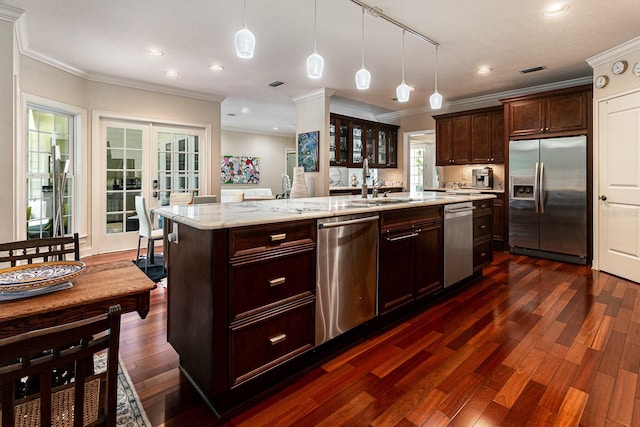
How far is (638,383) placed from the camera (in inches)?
71.9

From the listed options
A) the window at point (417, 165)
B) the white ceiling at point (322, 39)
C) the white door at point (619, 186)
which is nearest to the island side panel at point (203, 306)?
the white ceiling at point (322, 39)

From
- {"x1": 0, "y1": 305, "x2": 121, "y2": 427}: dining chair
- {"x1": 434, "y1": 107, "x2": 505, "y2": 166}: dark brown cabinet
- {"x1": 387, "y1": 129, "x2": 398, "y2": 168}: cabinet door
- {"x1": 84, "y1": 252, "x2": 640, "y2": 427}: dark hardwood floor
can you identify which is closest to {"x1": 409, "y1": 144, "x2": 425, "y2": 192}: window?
{"x1": 387, "y1": 129, "x2": 398, "y2": 168}: cabinet door

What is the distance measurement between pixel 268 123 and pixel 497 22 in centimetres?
631

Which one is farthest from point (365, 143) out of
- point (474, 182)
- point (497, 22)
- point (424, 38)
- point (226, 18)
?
point (226, 18)

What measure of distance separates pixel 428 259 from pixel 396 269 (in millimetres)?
480

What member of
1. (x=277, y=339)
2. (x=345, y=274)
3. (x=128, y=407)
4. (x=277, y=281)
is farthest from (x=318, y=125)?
(x=128, y=407)

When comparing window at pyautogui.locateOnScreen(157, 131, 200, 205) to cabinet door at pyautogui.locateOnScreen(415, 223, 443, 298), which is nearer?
cabinet door at pyautogui.locateOnScreen(415, 223, 443, 298)

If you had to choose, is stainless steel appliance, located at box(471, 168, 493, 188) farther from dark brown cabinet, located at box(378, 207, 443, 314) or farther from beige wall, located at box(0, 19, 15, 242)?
beige wall, located at box(0, 19, 15, 242)

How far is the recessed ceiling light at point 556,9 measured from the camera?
2844 millimetres

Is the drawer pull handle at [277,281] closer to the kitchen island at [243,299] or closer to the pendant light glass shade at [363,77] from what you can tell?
the kitchen island at [243,299]

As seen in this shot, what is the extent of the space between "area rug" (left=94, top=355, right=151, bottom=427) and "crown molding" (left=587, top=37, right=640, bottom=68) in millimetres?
5315

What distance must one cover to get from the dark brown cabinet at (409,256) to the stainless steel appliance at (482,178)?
3.23 m

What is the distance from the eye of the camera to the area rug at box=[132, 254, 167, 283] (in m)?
3.88

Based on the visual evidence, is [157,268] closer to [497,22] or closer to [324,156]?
[324,156]
